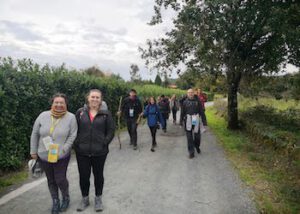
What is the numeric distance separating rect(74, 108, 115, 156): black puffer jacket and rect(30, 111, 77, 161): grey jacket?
14 cm

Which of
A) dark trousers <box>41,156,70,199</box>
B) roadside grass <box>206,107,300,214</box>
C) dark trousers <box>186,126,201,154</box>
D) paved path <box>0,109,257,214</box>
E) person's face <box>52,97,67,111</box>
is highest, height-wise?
person's face <box>52,97,67,111</box>

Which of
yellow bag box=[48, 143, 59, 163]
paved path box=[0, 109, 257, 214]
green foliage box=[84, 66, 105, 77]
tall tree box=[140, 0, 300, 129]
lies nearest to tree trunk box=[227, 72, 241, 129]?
tall tree box=[140, 0, 300, 129]

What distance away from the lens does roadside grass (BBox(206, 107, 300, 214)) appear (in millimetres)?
6039

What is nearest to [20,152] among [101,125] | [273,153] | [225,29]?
[101,125]

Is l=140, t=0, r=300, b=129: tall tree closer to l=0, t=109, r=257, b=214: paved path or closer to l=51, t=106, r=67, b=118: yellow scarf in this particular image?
l=0, t=109, r=257, b=214: paved path

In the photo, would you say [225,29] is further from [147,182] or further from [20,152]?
[20,152]

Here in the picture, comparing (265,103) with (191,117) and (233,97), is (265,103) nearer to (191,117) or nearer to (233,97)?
(233,97)

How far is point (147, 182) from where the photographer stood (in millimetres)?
7336

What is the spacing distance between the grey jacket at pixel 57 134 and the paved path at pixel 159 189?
1.08m

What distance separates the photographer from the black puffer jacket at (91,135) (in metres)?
5.33

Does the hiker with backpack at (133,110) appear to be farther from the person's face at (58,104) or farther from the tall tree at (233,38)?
the person's face at (58,104)

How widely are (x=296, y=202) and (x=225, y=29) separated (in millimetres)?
7874

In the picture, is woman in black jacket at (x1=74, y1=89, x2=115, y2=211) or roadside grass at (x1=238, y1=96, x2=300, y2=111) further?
roadside grass at (x1=238, y1=96, x2=300, y2=111)

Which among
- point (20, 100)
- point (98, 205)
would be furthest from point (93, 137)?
point (20, 100)
